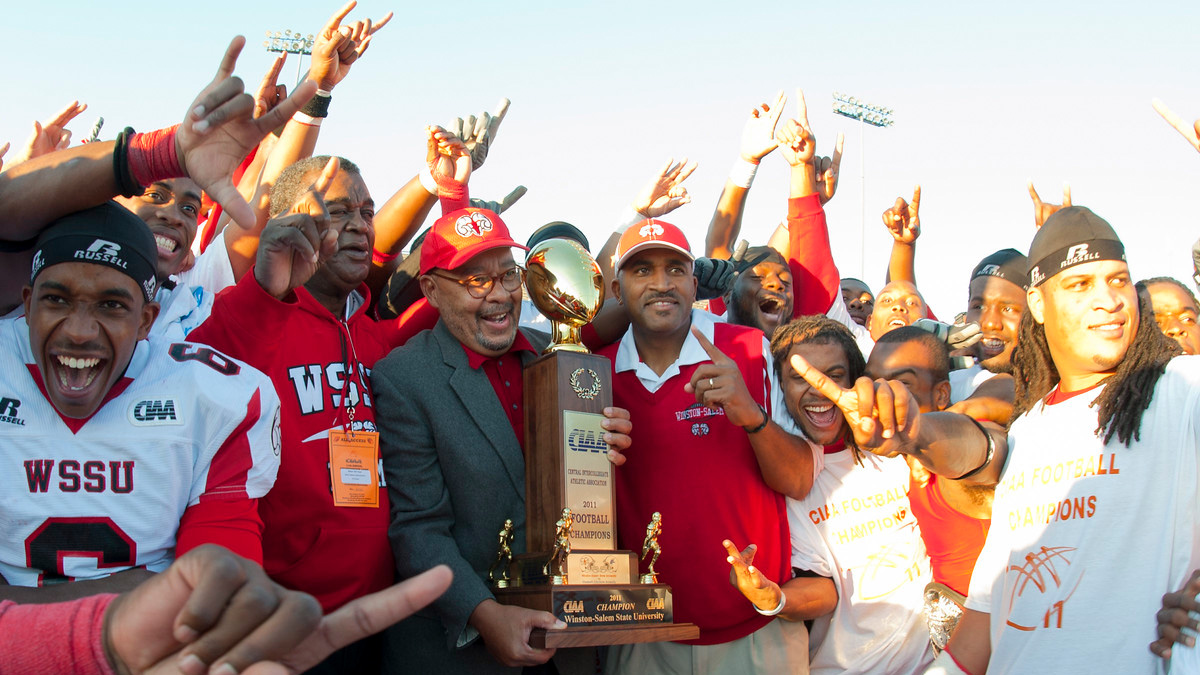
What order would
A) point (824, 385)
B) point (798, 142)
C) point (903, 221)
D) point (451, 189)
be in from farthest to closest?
1. point (903, 221)
2. point (798, 142)
3. point (451, 189)
4. point (824, 385)

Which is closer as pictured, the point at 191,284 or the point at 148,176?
the point at 148,176

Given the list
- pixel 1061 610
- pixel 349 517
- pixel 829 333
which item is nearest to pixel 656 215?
pixel 829 333

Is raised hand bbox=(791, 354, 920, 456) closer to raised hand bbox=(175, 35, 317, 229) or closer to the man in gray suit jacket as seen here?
the man in gray suit jacket

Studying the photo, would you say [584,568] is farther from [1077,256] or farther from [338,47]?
[338,47]

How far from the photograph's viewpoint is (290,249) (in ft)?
11.5

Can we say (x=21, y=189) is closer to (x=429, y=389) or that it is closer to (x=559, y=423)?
(x=429, y=389)

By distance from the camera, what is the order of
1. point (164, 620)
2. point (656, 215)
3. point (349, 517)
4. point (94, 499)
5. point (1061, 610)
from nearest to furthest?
point (164, 620)
point (94, 499)
point (1061, 610)
point (349, 517)
point (656, 215)

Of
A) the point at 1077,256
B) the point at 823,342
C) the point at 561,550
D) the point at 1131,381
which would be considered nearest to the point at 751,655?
the point at 561,550

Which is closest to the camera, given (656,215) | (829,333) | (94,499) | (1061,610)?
(94,499)

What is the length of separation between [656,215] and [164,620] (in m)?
4.58

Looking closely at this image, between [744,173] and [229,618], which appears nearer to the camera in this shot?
[229,618]

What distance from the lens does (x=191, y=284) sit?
4.59m

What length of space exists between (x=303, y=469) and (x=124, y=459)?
80cm

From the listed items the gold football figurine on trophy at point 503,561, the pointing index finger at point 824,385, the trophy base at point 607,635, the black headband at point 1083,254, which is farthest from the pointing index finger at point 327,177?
the black headband at point 1083,254
